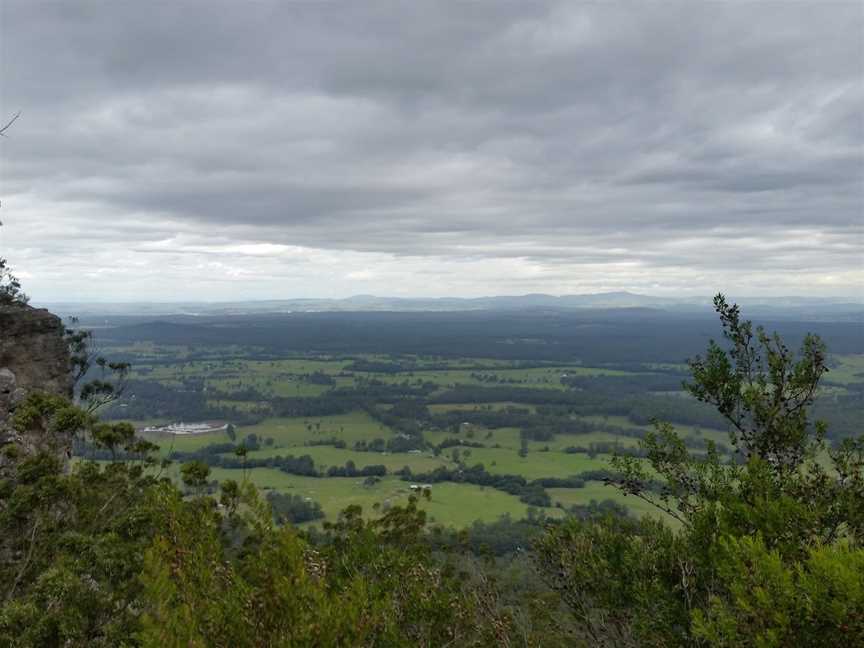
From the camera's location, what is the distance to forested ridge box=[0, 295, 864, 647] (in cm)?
619

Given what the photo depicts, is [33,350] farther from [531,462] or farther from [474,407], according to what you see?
[474,407]

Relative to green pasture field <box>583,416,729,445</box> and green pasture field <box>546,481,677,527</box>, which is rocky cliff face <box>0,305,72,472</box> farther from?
green pasture field <box>583,416,729,445</box>

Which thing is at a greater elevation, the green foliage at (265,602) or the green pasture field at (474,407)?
the green foliage at (265,602)

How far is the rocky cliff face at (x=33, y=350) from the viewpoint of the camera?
783 inches

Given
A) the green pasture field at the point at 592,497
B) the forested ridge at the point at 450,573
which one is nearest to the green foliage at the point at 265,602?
the forested ridge at the point at 450,573

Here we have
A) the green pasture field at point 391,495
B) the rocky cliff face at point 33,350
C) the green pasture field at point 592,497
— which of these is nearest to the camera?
the rocky cliff face at point 33,350

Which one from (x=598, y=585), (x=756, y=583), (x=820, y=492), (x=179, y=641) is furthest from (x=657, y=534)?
(x=179, y=641)

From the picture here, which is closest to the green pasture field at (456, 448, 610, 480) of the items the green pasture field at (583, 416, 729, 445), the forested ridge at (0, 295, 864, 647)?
the green pasture field at (583, 416, 729, 445)

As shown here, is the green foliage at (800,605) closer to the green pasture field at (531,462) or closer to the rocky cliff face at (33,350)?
the rocky cliff face at (33,350)

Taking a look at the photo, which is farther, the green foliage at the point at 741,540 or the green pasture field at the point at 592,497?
the green pasture field at the point at 592,497

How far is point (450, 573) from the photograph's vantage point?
18.8 m

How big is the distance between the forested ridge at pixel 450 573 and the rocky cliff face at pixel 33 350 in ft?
22.5

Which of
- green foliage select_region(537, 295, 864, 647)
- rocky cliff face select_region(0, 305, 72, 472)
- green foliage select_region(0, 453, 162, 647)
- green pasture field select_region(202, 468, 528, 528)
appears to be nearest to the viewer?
green foliage select_region(537, 295, 864, 647)

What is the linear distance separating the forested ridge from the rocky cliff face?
22.5 ft
